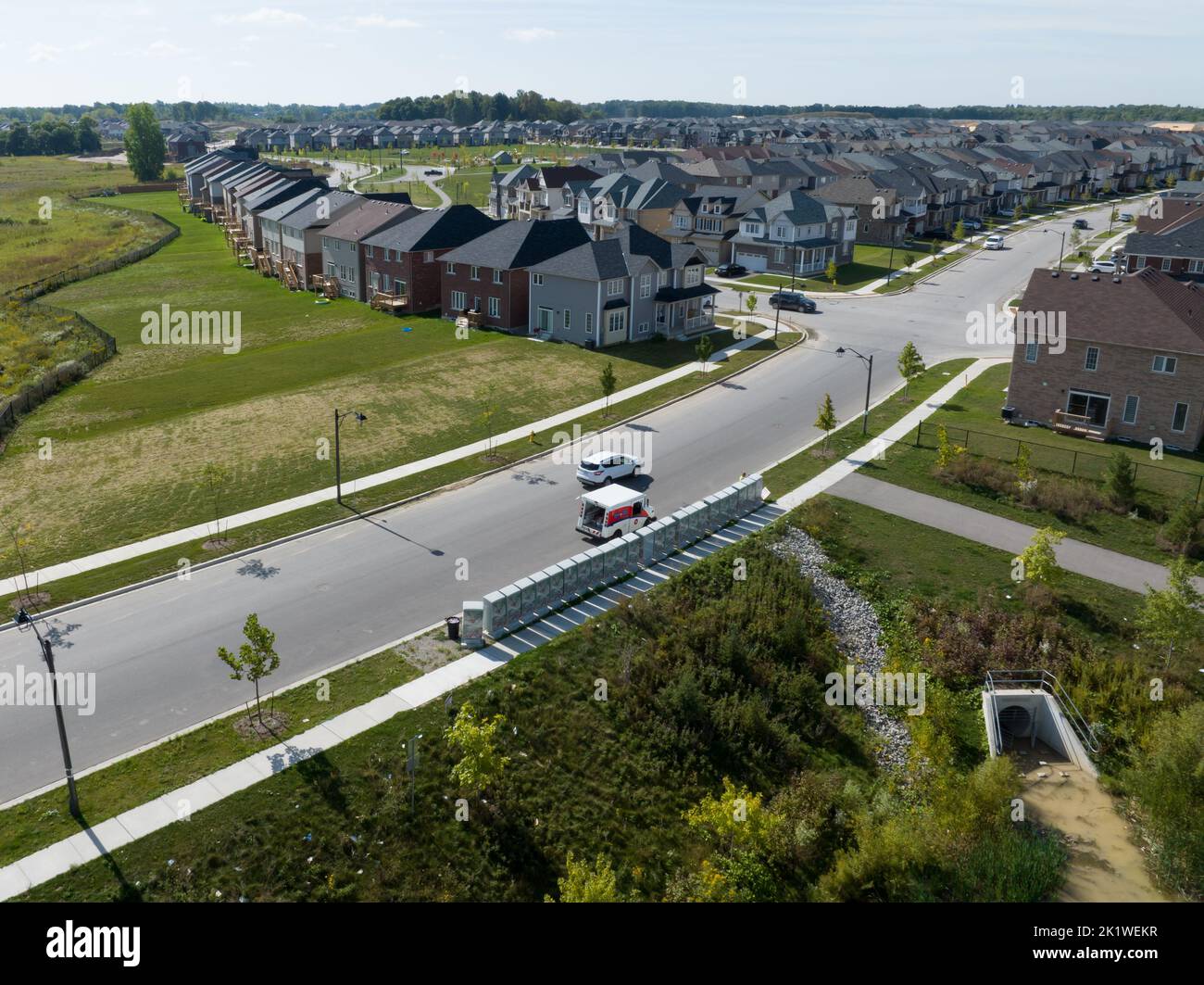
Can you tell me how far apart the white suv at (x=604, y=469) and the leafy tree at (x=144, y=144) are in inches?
6489

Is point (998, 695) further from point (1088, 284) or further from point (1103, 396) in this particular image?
point (1088, 284)

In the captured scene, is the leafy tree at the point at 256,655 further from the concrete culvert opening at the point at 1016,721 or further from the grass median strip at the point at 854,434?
the grass median strip at the point at 854,434

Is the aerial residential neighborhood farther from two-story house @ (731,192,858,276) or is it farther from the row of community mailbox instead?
two-story house @ (731,192,858,276)

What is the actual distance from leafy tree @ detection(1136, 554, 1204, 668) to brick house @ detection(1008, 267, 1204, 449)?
20507 millimetres

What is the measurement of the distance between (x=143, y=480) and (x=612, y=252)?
34.7 m

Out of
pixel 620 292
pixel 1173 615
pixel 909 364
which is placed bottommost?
pixel 1173 615

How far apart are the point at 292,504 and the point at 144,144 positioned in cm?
16456

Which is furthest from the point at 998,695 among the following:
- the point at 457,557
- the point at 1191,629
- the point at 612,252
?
the point at 612,252

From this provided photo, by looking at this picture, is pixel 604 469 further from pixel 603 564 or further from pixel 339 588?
pixel 339 588

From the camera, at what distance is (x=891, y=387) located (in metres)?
55.8

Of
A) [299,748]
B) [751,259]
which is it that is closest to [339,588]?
[299,748]

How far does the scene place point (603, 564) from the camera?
3238 centimetres

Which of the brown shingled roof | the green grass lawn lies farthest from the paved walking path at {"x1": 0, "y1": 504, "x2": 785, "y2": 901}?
the brown shingled roof

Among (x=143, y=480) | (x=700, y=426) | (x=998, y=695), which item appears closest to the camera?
(x=998, y=695)
